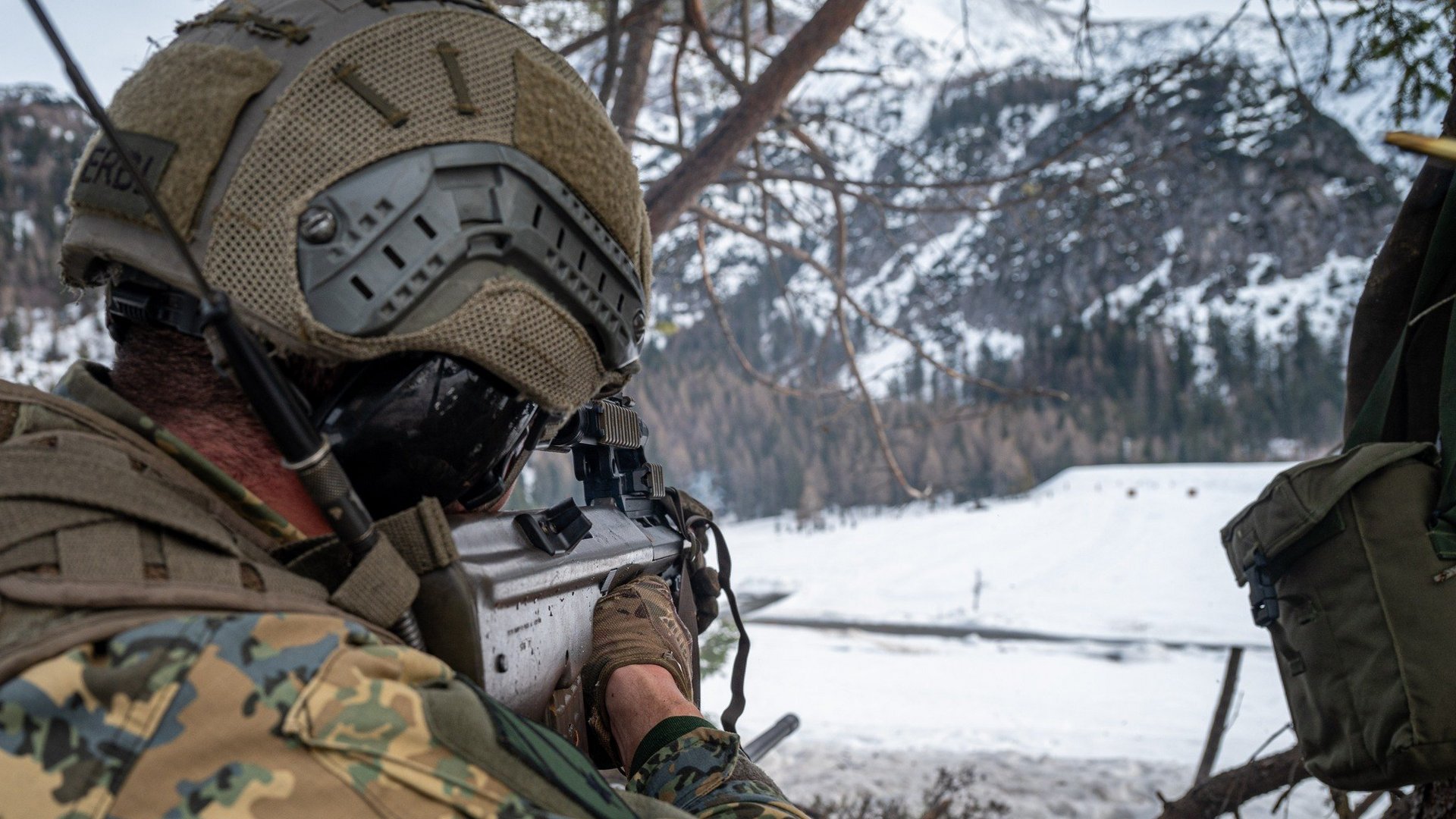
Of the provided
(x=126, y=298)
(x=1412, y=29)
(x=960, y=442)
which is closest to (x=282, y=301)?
(x=126, y=298)

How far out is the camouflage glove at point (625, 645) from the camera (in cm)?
174

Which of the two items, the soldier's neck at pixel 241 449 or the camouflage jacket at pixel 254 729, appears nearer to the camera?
the camouflage jacket at pixel 254 729

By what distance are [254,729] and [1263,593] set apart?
6.47 feet

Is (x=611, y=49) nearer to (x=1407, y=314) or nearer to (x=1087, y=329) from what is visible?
(x=1407, y=314)

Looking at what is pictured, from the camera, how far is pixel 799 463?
4278 centimetres

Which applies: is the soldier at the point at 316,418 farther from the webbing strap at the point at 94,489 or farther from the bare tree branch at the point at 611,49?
the bare tree branch at the point at 611,49

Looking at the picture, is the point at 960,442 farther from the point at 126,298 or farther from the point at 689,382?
the point at 126,298

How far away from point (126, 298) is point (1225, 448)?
43867 mm

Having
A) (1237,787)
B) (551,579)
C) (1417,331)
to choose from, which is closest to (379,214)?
(551,579)

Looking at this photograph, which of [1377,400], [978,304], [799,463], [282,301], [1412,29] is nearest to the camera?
[282,301]

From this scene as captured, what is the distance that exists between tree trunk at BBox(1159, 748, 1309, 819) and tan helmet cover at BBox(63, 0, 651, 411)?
2756mm

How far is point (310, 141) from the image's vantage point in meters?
1.24

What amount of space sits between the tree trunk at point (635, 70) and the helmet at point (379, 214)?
9.05ft

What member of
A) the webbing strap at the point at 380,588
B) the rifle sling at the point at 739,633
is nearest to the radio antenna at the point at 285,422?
the webbing strap at the point at 380,588
